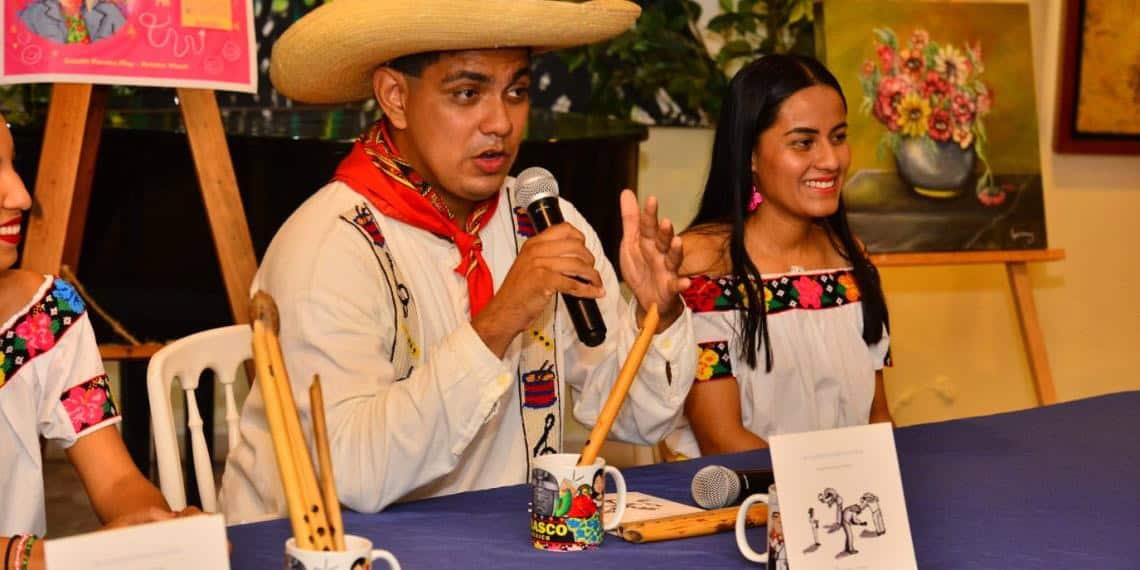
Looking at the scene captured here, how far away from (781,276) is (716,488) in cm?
110

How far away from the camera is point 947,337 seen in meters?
5.43

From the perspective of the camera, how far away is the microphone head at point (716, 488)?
168 centimetres

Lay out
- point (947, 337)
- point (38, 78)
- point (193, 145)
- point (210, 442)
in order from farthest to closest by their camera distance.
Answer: point (947, 337), point (210, 442), point (193, 145), point (38, 78)

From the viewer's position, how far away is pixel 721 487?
5.53 ft

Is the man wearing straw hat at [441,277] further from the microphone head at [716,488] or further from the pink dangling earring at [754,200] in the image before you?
the pink dangling earring at [754,200]

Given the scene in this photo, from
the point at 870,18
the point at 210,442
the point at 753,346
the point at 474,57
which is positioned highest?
the point at 870,18

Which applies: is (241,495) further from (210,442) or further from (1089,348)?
(1089,348)

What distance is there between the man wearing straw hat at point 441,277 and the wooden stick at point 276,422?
0.65m

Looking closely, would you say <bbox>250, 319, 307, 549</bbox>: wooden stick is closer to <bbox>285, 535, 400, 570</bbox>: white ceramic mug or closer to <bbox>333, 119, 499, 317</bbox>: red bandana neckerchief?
<bbox>285, 535, 400, 570</bbox>: white ceramic mug

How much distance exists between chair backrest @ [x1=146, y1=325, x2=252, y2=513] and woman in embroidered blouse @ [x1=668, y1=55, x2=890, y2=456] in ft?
2.73

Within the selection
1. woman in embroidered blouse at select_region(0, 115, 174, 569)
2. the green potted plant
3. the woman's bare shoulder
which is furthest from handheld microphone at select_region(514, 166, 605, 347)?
the green potted plant

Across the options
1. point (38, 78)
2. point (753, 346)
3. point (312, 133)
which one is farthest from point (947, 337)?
point (38, 78)

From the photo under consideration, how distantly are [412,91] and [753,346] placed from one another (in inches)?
33.8

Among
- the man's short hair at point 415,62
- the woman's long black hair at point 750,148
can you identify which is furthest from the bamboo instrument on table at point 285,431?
the woman's long black hair at point 750,148
